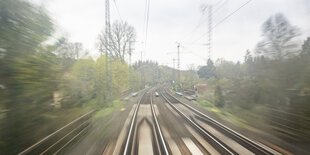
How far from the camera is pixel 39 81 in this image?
12.6ft

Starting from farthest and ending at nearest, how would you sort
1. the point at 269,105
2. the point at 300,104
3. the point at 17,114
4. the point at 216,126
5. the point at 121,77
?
1. the point at 121,77
2. the point at 269,105
3. the point at 216,126
4. the point at 300,104
5. the point at 17,114

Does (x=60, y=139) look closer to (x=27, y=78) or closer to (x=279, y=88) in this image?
(x=27, y=78)

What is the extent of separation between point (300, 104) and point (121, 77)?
56.3ft

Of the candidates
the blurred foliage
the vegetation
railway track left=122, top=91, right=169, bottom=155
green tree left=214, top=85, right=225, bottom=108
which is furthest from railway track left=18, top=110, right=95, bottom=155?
green tree left=214, top=85, right=225, bottom=108

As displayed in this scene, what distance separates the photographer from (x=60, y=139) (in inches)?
182

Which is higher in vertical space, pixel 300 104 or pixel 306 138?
pixel 300 104

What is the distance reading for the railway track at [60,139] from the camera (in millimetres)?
3688

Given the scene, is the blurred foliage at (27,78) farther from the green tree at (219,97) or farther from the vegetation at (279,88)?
the green tree at (219,97)

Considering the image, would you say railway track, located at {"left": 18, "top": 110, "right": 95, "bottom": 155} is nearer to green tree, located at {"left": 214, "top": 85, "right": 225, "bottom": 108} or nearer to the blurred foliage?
the blurred foliage

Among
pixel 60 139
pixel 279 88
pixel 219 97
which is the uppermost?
pixel 279 88

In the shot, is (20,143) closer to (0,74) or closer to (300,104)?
(0,74)

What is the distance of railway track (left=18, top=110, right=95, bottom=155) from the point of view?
3.69 m

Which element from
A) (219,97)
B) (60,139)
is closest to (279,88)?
(219,97)

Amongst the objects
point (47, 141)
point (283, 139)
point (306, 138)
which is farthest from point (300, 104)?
point (47, 141)
